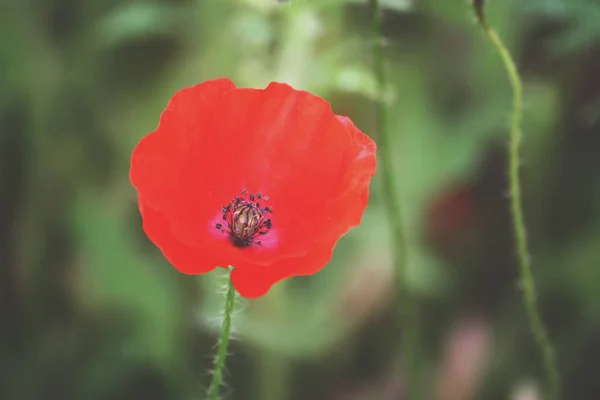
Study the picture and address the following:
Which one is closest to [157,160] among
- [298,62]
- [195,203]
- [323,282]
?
[195,203]

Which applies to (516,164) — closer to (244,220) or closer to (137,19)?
(244,220)

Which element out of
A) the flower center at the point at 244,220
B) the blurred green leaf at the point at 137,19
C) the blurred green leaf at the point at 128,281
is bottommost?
the blurred green leaf at the point at 128,281

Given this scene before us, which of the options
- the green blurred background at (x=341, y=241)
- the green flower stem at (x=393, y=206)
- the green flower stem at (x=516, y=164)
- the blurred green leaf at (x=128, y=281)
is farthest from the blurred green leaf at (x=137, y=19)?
the green flower stem at (x=516, y=164)

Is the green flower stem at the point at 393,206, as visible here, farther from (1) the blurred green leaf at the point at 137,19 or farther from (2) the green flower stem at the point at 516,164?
(1) the blurred green leaf at the point at 137,19

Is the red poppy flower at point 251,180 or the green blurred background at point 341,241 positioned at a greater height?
the red poppy flower at point 251,180

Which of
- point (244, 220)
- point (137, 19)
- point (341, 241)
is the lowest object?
point (341, 241)

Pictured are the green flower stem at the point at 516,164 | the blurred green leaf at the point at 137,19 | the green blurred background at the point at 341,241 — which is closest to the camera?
the green flower stem at the point at 516,164

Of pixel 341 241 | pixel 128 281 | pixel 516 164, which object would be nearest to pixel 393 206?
pixel 516 164

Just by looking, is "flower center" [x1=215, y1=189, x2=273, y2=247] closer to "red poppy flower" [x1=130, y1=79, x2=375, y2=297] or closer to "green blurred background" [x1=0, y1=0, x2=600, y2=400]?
"red poppy flower" [x1=130, y1=79, x2=375, y2=297]

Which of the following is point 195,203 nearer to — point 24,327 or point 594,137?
point 24,327
